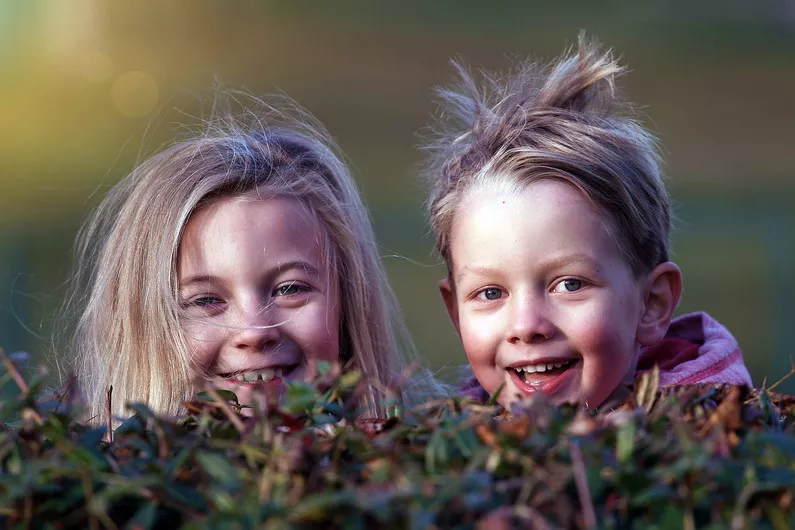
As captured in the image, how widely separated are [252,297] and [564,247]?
0.65 meters

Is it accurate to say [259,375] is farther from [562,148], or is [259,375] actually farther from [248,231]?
[562,148]

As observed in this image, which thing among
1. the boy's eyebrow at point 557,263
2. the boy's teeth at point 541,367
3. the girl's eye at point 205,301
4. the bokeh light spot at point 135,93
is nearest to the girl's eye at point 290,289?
the girl's eye at point 205,301

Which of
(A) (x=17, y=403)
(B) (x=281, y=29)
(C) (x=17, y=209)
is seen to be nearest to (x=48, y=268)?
(C) (x=17, y=209)

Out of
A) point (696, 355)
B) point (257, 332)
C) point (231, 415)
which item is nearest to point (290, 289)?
point (257, 332)

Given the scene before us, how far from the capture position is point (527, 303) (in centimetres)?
200

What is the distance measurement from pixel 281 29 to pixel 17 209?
2736 mm

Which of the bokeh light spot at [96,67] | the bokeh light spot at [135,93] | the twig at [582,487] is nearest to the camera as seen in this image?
the twig at [582,487]

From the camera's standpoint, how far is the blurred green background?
830 cm

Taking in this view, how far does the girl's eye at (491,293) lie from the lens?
2064 millimetres

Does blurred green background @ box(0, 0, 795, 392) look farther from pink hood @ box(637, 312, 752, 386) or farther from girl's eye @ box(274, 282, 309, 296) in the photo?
girl's eye @ box(274, 282, 309, 296)

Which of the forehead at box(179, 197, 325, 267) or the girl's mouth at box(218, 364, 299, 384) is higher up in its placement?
the forehead at box(179, 197, 325, 267)

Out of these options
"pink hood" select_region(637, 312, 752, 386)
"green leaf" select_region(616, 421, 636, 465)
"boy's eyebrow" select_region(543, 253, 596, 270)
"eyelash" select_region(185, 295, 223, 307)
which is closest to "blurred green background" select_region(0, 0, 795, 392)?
"pink hood" select_region(637, 312, 752, 386)

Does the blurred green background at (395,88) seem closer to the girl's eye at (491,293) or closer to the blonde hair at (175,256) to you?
the blonde hair at (175,256)

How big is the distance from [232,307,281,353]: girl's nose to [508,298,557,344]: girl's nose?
50cm
